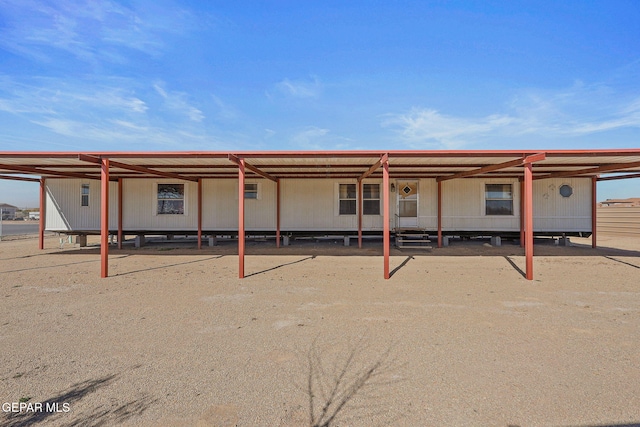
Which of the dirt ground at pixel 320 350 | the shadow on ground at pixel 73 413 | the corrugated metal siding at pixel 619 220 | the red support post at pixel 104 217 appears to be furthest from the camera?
the corrugated metal siding at pixel 619 220

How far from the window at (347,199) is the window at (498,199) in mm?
5215

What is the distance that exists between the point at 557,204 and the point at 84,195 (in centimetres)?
1879

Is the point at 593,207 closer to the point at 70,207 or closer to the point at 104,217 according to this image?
the point at 104,217

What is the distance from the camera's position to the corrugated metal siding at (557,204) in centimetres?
1209

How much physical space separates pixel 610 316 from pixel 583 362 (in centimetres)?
204

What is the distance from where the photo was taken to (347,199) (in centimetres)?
1226

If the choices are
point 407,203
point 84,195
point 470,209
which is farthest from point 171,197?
point 470,209

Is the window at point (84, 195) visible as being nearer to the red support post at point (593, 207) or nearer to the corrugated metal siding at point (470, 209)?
the corrugated metal siding at point (470, 209)

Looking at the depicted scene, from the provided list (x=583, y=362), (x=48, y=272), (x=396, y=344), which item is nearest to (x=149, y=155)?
(x=48, y=272)

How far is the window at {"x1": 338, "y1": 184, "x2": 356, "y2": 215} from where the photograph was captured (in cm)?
1225

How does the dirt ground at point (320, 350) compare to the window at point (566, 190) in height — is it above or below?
below

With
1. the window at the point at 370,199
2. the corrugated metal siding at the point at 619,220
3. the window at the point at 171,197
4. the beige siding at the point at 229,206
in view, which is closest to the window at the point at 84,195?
the window at the point at 171,197

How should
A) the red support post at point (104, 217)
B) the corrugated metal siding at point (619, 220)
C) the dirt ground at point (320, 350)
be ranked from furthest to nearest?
the corrugated metal siding at point (619, 220), the red support post at point (104, 217), the dirt ground at point (320, 350)

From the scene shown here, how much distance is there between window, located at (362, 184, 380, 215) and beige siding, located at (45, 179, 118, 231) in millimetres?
10049
